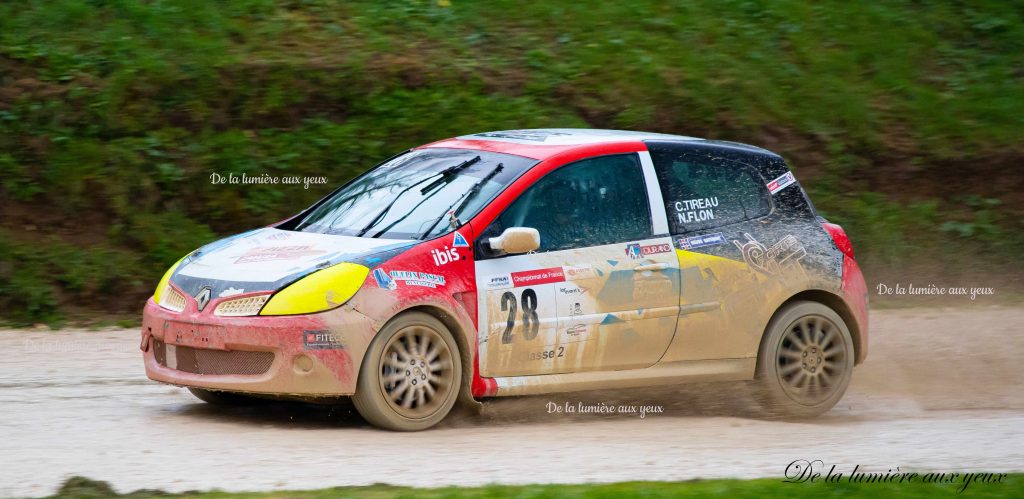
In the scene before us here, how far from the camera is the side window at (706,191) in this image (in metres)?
8.11

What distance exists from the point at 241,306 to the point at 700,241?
2.87 metres

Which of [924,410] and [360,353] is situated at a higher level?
[360,353]

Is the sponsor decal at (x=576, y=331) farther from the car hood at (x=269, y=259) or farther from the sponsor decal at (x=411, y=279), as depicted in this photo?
the car hood at (x=269, y=259)

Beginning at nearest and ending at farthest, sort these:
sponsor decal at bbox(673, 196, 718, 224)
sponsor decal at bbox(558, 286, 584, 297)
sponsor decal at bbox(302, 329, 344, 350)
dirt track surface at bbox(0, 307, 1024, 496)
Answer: dirt track surface at bbox(0, 307, 1024, 496), sponsor decal at bbox(302, 329, 344, 350), sponsor decal at bbox(558, 286, 584, 297), sponsor decal at bbox(673, 196, 718, 224)

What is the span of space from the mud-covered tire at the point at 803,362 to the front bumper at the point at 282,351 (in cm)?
280

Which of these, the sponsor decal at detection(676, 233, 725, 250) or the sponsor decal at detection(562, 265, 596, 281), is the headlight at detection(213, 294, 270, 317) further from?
the sponsor decal at detection(676, 233, 725, 250)

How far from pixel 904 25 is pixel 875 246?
14.6 feet

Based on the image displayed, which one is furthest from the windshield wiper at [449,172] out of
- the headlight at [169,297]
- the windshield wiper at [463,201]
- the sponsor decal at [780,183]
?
the sponsor decal at [780,183]

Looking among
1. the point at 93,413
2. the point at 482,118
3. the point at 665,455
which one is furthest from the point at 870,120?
the point at 93,413

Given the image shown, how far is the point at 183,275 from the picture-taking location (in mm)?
7504

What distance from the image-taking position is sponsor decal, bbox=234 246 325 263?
7320 millimetres

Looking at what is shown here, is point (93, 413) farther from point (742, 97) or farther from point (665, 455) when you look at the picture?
point (742, 97)

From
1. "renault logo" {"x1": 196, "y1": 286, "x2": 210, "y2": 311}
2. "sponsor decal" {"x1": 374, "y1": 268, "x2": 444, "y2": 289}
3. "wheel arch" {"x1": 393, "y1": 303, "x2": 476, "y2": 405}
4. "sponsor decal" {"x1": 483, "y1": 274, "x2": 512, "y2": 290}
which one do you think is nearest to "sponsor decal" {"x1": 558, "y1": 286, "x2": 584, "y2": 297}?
"sponsor decal" {"x1": 483, "y1": 274, "x2": 512, "y2": 290}

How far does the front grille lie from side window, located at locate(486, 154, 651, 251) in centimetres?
149
